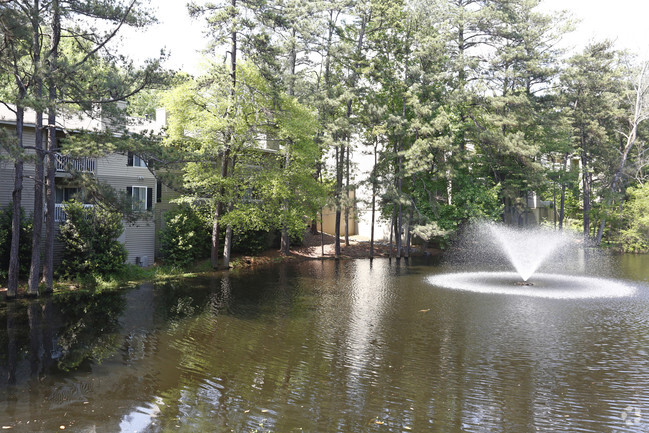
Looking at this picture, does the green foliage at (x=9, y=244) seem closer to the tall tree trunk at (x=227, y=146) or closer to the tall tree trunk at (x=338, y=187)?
the tall tree trunk at (x=227, y=146)

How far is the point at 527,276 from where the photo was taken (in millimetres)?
25297

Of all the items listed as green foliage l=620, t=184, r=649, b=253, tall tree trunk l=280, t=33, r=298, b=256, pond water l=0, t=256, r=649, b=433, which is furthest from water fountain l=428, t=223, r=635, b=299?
tall tree trunk l=280, t=33, r=298, b=256

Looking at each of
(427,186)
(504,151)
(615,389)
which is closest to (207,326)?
(615,389)

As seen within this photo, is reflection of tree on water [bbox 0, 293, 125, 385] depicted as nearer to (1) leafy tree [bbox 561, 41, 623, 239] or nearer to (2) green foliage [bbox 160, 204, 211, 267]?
(2) green foliage [bbox 160, 204, 211, 267]

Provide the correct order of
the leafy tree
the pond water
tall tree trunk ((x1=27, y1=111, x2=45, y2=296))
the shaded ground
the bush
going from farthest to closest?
the leafy tree
the shaded ground
the bush
tall tree trunk ((x1=27, y1=111, x2=45, y2=296))
the pond water

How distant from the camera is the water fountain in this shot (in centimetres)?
2117

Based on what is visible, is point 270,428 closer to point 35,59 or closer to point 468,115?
point 35,59

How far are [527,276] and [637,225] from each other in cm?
2459

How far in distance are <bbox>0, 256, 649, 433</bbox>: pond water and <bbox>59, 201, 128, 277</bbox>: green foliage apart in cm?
289

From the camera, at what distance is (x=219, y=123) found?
24.4 metres

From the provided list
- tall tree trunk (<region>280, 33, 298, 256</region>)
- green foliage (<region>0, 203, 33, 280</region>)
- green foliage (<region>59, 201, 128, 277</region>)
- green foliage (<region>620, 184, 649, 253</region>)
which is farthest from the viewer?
green foliage (<region>620, 184, 649, 253</region>)

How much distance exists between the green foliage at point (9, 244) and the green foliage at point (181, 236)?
23.4 ft

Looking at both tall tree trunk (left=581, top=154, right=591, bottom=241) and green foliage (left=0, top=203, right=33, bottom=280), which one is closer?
green foliage (left=0, top=203, right=33, bottom=280)

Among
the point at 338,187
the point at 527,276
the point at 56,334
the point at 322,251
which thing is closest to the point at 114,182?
the point at 56,334
